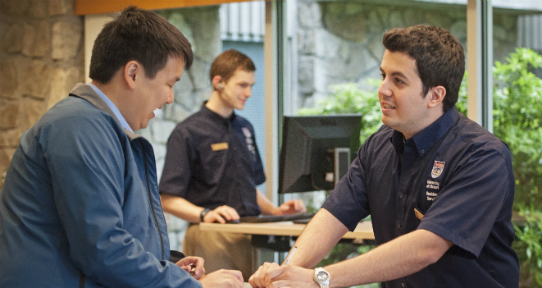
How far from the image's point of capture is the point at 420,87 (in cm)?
158

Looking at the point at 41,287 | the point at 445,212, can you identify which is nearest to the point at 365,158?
the point at 445,212

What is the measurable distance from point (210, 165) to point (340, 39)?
4.89ft

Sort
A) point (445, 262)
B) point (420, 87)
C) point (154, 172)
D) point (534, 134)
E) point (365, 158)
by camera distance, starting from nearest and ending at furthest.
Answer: point (154, 172) → point (445, 262) → point (420, 87) → point (365, 158) → point (534, 134)

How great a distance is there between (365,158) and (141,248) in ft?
3.00

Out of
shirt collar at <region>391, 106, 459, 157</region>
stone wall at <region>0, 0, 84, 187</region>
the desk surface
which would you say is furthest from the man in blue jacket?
stone wall at <region>0, 0, 84, 187</region>

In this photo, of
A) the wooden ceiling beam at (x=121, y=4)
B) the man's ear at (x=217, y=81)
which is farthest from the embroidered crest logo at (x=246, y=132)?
the wooden ceiling beam at (x=121, y=4)

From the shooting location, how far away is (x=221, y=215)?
113 inches

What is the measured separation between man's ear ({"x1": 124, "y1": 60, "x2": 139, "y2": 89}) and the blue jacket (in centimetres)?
12

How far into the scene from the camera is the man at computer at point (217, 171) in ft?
9.64

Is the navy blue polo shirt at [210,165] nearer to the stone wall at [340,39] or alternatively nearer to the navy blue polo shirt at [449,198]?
the stone wall at [340,39]

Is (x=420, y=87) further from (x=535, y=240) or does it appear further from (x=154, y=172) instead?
(x=535, y=240)

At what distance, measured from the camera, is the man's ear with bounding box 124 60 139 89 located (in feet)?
4.17

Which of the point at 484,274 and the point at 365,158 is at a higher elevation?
the point at 365,158

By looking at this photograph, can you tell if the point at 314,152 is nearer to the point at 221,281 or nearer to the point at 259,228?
the point at 259,228
